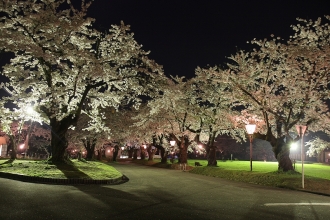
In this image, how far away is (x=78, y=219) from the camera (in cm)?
641

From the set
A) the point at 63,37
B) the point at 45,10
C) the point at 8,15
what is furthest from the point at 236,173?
the point at 8,15

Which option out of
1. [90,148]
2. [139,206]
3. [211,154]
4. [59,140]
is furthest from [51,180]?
[90,148]

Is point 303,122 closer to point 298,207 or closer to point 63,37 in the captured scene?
point 298,207

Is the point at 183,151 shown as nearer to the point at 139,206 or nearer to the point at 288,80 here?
the point at 288,80

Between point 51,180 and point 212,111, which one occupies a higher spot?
point 212,111

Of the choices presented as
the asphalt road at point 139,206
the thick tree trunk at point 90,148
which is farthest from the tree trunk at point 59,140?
the thick tree trunk at point 90,148

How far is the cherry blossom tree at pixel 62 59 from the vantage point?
53.1 ft

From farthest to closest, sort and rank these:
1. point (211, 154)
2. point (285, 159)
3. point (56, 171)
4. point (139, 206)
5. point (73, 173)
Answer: point (211, 154) → point (285, 159) → point (56, 171) → point (73, 173) → point (139, 206)

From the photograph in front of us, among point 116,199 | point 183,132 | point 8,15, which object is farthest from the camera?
point 183,132

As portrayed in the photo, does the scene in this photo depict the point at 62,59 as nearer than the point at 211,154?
Yes

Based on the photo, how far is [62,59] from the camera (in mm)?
17188

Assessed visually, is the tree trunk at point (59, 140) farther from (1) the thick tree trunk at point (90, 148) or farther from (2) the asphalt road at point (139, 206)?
(1) the thick tree trunk at point (90, 148)

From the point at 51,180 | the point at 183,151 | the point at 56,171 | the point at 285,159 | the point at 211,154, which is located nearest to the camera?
the point at 51,180

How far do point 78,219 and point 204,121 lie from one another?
23.7 meters
